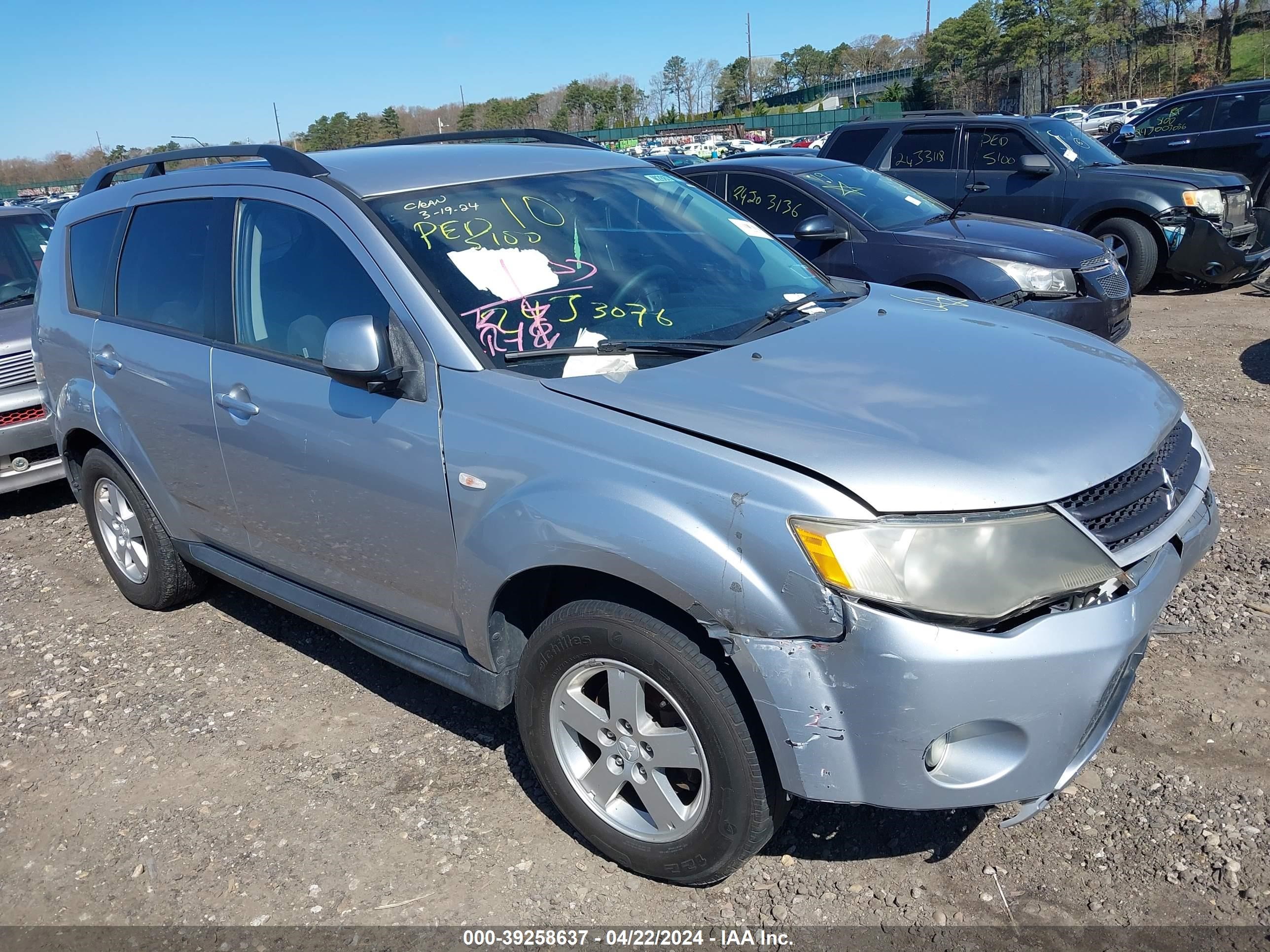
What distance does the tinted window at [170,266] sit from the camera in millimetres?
3629

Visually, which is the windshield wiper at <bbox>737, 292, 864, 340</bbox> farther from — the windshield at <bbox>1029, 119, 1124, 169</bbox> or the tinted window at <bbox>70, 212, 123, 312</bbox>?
the windshield at <bbox>1029, 119, 1124, 169</bbox>

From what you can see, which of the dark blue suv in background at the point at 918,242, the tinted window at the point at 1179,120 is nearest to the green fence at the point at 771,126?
the tinted window at the point at 1179,120

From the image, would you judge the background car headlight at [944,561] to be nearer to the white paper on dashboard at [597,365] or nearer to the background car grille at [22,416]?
the white paper on dashboard at [597,365]

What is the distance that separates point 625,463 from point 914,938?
4.57ft

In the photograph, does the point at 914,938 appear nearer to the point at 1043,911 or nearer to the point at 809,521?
the point at 1043,911

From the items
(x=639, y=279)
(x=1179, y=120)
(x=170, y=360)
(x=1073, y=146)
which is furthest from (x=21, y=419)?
(x=1179, y=120)

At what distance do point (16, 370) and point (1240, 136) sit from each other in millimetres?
12698

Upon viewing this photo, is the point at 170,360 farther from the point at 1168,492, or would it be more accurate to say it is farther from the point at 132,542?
the point at 1168,492

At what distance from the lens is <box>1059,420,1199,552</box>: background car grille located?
7.39ft

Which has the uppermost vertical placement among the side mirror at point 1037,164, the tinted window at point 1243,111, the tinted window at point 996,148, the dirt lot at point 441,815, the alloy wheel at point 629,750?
the tinted window at point 1243,111

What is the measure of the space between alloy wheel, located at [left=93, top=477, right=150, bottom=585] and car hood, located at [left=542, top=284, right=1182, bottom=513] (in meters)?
2.78

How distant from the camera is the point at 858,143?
10758 millimetres

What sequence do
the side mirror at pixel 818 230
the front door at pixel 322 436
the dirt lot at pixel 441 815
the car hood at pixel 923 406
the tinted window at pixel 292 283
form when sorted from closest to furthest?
the car hood at pixel 923 406 → the dirt lot at pixel 441 815 → the front door at pixel 322 436 → the tinted window at pixel 292 283 → the side mirror at pixel 818 230

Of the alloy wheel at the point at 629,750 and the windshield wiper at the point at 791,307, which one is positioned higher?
the windshield wiper at the point at 791,307
